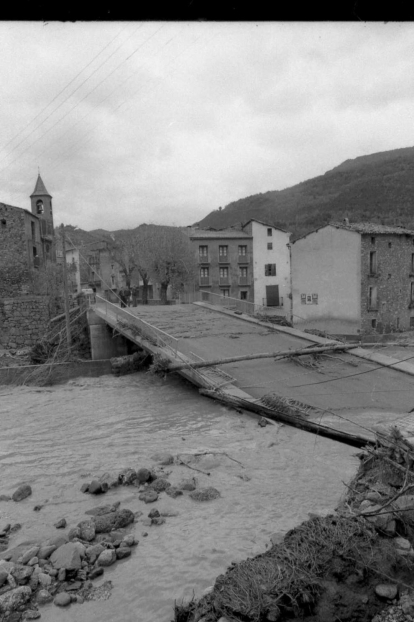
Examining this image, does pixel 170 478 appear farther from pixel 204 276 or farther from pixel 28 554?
pixel 204 276

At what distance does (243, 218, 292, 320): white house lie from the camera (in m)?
45.3

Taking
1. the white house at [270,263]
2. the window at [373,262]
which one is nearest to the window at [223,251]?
the white house at [270,263]

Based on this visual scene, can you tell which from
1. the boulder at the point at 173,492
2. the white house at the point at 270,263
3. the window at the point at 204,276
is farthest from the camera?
the white house at the point at 270,263

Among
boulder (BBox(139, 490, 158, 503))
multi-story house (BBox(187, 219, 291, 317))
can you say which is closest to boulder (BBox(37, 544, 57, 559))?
boulder (BBox(139, 490, 158, 503))

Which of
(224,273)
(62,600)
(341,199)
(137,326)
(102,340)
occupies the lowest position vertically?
(62,600)

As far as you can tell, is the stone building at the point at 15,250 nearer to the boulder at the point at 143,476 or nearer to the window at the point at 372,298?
the window at the point at 372,298

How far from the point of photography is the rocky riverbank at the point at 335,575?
3836mm

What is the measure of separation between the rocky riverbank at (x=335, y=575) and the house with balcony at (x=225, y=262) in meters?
38.5

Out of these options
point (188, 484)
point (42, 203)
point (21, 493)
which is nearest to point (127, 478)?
point (188, 484)

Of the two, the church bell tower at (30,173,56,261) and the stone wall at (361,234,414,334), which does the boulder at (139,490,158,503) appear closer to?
the stone wall at (361,234,414,334)

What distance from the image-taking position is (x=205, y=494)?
7941 millimetres

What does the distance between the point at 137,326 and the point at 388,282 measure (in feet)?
59.1
